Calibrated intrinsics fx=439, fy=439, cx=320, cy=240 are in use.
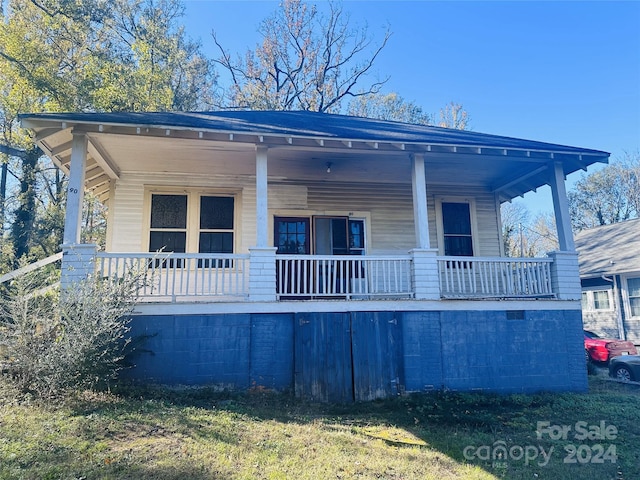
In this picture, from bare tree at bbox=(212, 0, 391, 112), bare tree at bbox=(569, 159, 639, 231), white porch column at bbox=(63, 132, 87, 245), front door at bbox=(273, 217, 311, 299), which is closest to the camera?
white porch column at bbox=(63, 132, 87, 245)

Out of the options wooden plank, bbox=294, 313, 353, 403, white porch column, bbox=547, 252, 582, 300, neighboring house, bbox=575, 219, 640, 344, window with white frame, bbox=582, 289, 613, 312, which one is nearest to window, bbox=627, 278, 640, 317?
neighboring house, bbox=575, 219, 640, 344

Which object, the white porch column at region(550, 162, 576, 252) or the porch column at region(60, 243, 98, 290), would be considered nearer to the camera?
the porch column at region(60, 243, 98, 290)

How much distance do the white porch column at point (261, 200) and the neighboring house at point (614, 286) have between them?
14.1 metres

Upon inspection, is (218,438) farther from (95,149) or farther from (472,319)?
(95,149)

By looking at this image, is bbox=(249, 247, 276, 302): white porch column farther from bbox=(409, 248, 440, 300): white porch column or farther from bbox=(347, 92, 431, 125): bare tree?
bbox=(347, 92, 431, 125): bare tree

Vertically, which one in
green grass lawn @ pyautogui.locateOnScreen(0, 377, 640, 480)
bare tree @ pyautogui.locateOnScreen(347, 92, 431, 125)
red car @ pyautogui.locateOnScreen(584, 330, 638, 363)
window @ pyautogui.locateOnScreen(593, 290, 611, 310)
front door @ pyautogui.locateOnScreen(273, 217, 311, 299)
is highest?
bare tree @ pyautogui.locateOnScreen(347, 92, 431, 125)

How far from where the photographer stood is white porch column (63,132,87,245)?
23.4 feet

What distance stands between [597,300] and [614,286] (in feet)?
3.61

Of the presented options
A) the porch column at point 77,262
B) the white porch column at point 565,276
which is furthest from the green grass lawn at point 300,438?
the white porch column at point 565,276

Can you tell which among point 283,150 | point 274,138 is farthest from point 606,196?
point 274,138

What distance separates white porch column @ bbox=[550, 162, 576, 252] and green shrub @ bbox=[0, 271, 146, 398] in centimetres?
807

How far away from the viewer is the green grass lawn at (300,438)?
427cm

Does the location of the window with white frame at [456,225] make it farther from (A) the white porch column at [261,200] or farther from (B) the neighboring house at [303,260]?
(A) the white porch column at [261,200]

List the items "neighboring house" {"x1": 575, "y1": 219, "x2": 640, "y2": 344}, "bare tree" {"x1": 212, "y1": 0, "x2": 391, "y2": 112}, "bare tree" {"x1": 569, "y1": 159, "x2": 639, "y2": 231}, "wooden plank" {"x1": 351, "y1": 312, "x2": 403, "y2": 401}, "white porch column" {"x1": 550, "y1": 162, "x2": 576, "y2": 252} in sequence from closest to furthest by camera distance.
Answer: "wooden plank" {"x1": 351, "y1": 312, "x2": 403, "y2": 401}, "white porch column" {"x1": 550, "y1": 162, "x2": 576, "y2": 252}, "neighboring house" {"x1": 575, "y1": 219, "x2": 640, "y2": 344}, "bare tree" {"x1": 212, "y1": 0, "x2": 391, "y2": 112}, "bare tree" {"x1": 569, "y1": 159, "x2": 639, "y2": 231}
